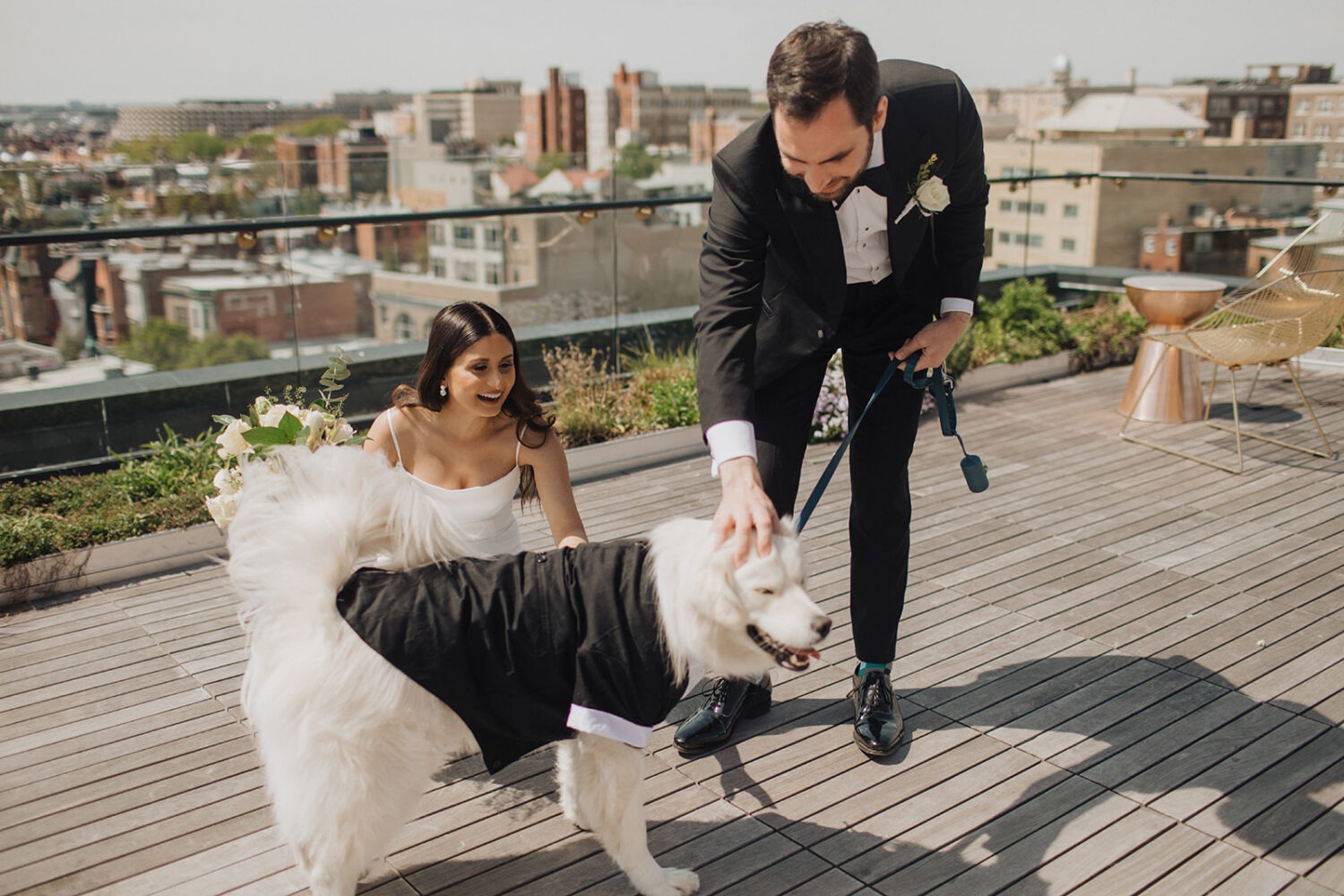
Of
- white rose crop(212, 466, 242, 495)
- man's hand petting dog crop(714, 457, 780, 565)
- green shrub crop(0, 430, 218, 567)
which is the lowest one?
green shrub crop(0, 430, 218, 567)

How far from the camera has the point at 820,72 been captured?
1.88 metres

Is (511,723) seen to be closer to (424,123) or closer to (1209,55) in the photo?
(1209,55)

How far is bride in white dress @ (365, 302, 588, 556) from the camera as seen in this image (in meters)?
2.75

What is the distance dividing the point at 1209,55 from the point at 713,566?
95951mm

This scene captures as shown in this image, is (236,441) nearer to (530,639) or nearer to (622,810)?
(530,639)

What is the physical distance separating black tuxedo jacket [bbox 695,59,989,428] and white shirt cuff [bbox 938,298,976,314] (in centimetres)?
2

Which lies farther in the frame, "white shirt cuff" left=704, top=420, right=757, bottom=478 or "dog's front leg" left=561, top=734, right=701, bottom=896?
"white shirt cuff" left=704, top=420, right=757, bottom=478

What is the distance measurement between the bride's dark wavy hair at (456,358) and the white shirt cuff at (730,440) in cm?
70

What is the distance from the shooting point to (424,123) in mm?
118688

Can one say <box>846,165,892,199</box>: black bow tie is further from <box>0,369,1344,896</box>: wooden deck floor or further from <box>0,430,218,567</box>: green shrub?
<box>0,430,218,567</box>: green shrub

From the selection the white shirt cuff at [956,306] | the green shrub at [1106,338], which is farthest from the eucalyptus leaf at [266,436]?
the green shrub at [1106,338]

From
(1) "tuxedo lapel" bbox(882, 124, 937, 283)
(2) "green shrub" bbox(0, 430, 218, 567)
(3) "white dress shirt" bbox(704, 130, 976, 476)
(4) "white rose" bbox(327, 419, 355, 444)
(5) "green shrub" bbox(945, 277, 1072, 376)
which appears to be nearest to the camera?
(3) "white dress shirt" bbox(704, 130, 976, 476)

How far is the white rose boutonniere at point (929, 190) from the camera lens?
2.40m

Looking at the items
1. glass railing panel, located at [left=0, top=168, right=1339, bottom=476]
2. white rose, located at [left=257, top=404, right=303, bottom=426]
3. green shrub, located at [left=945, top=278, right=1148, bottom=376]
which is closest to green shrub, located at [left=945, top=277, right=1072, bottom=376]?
green shrub, located at [left=945, top=278, right=1148, bottom=376]
